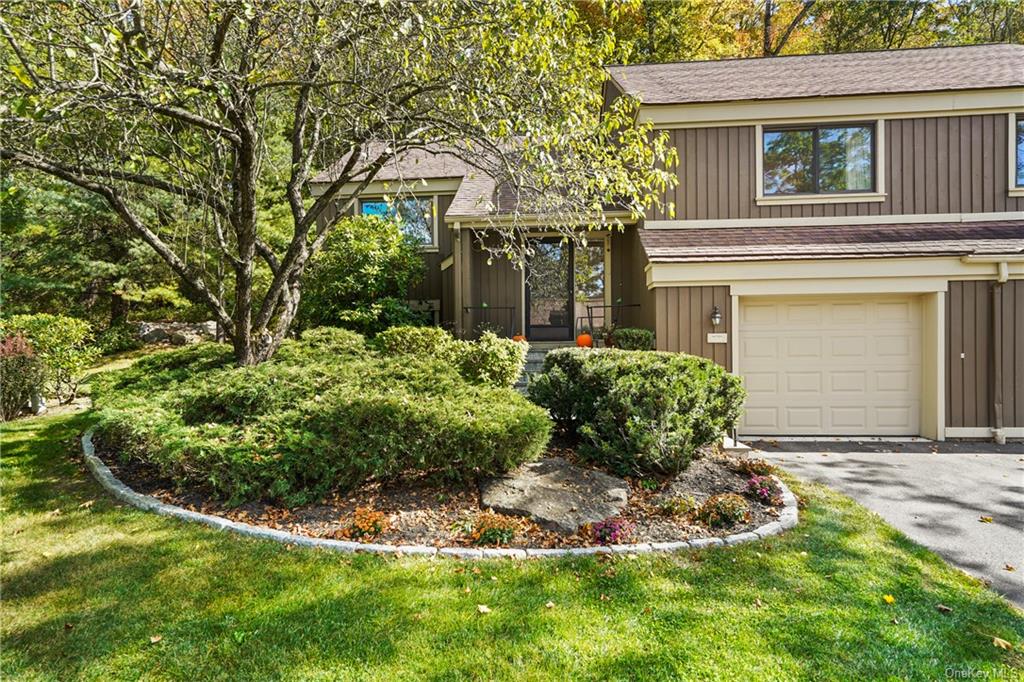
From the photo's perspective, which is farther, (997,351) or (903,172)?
(903,172)

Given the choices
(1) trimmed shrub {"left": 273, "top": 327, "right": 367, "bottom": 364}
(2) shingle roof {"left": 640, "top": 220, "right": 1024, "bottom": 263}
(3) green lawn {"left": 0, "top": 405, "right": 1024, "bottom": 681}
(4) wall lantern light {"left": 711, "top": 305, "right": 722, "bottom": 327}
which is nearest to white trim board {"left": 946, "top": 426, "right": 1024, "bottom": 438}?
(2) shingle roof {"left": 640, "top": 220, "right": 1024, "bottom": 263}

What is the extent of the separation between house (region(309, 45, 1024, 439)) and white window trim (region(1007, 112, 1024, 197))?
22 millimetres

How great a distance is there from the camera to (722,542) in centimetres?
361

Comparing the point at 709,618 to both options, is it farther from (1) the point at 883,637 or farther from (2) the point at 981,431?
(2) the point at 981,431

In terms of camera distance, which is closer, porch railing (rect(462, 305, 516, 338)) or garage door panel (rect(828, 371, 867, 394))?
garage door panel (rect(828, 371, 867, 394))

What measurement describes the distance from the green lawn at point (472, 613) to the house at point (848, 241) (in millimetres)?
4269

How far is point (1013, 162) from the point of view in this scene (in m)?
7.96

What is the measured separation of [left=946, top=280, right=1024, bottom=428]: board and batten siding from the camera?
712 centimetres

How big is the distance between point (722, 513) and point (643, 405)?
1.20 metres

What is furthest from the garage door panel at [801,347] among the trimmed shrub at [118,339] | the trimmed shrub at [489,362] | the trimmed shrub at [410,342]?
the trimmed shrub at [118,339]

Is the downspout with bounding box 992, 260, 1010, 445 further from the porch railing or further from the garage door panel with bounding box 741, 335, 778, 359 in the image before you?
the porch railing

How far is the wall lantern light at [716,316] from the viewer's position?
7262 mm

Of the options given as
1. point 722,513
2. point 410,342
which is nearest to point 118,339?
point 410,342

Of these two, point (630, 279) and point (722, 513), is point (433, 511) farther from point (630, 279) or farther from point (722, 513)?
point (630, 279)
